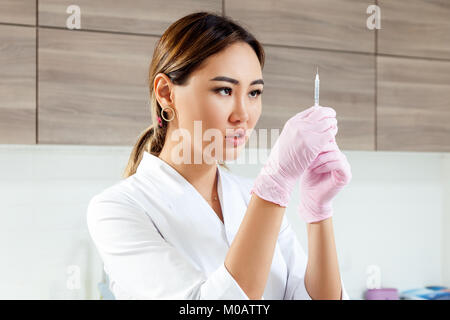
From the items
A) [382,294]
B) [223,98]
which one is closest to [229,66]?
[223,98]

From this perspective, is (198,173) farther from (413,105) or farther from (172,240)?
(413,105)

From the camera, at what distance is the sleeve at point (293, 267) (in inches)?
40.8

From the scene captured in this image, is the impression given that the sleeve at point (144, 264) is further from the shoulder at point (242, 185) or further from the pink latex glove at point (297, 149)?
the shoulder at point (242, 185)

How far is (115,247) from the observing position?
2.91ft

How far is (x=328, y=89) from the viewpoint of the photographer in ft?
6.37

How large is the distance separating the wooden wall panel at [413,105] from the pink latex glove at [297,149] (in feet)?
4.15

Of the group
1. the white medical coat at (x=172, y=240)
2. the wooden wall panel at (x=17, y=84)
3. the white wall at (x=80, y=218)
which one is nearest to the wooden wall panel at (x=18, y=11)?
the wooden wall panel at (x=17, y=84)

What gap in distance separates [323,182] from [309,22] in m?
1.13

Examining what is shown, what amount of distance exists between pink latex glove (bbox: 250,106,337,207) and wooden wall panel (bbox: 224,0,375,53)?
42.5 inches

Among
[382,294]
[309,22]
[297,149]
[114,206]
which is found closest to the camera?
[297,149]
